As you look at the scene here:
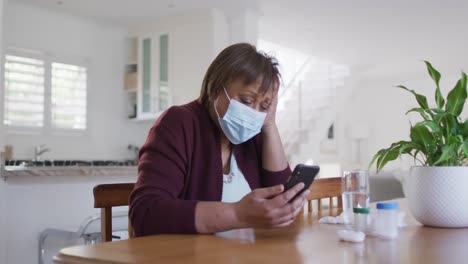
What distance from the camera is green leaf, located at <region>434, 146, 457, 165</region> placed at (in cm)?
125

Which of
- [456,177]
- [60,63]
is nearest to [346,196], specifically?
[456,177]

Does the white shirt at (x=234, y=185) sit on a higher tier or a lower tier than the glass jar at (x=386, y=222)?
higher

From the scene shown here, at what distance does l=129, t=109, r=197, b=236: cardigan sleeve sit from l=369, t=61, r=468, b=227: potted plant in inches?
21.6

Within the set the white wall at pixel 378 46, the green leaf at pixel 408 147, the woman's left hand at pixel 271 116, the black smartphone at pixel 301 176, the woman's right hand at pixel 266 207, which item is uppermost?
the white wall at pixel 378 46

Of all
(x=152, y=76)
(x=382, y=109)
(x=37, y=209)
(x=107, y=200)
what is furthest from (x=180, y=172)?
(x=382, y=109)

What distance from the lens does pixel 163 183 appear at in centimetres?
117

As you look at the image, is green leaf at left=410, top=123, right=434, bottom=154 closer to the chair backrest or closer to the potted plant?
the potted plant

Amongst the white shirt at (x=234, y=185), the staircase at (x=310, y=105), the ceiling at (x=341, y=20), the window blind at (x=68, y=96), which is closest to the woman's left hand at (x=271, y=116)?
the white shirt at (x=234, y=185)

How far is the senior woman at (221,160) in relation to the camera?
41.6 inches

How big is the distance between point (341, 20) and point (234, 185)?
14.5ft

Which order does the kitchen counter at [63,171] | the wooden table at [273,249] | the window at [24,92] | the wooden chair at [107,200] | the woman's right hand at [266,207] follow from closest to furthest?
the wooden table at [273,249] → the woman's right hand at [266,207] → the wooden chair at [107,200] → the kitchen counter at [63,171] → the window at [24,92]

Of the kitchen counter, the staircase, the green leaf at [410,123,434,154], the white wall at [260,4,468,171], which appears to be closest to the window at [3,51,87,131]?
the kitchen counter

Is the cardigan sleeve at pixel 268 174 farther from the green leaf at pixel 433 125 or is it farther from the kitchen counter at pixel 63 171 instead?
the kitchen counter at pixel 63 171

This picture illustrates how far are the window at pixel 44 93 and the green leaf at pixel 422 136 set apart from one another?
13.2 ft
